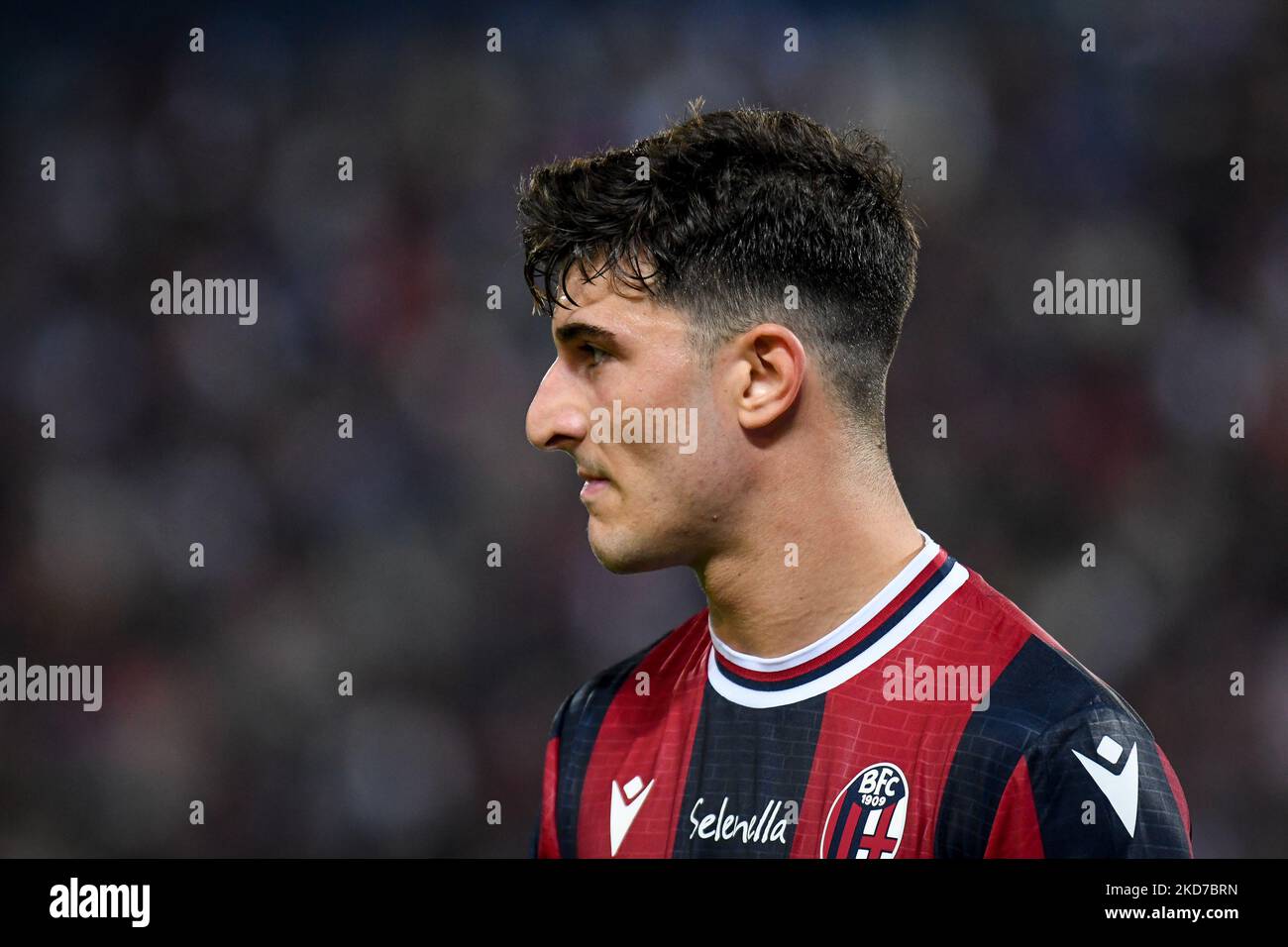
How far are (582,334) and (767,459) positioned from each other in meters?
0.38

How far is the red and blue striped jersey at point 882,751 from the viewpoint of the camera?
6.29 ft

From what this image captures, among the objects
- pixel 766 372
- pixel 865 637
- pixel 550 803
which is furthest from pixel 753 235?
pixel 550 803

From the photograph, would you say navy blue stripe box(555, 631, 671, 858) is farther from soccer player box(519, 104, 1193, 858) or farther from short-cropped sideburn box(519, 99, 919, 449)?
short-cropped sideburn box(519, 99, 919, 449)

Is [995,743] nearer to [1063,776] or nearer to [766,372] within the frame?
[1063,776]

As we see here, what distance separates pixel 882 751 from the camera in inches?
81.6

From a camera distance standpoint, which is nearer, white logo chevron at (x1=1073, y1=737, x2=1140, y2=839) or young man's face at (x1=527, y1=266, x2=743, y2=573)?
white logo chevron at (x1=1073, y1=737, x2=1140, y2=839)

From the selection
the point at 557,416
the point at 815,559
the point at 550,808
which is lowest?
the point at 550,808

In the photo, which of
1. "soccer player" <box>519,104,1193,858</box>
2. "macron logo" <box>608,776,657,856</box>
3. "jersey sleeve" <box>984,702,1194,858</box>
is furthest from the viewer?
"macron logo" <box>608,776,657,856</box>

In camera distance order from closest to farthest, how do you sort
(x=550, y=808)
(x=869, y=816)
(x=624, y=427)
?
(x=869, y=816) → (x=624, y=427) → (x=550, y=808)

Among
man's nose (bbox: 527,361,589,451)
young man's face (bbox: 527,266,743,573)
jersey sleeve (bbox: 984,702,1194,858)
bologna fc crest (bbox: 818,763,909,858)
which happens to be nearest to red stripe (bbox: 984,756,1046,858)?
jersey sleeve (bbox: 984,702,1194,858)

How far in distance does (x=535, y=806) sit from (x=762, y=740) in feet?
9.21

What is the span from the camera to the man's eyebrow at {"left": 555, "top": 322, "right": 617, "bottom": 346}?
2.16 metres

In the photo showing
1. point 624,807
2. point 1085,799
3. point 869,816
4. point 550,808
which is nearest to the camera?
point 1085,799

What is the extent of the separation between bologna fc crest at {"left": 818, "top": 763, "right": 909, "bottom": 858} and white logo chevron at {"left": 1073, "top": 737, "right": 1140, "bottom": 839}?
0.29m
